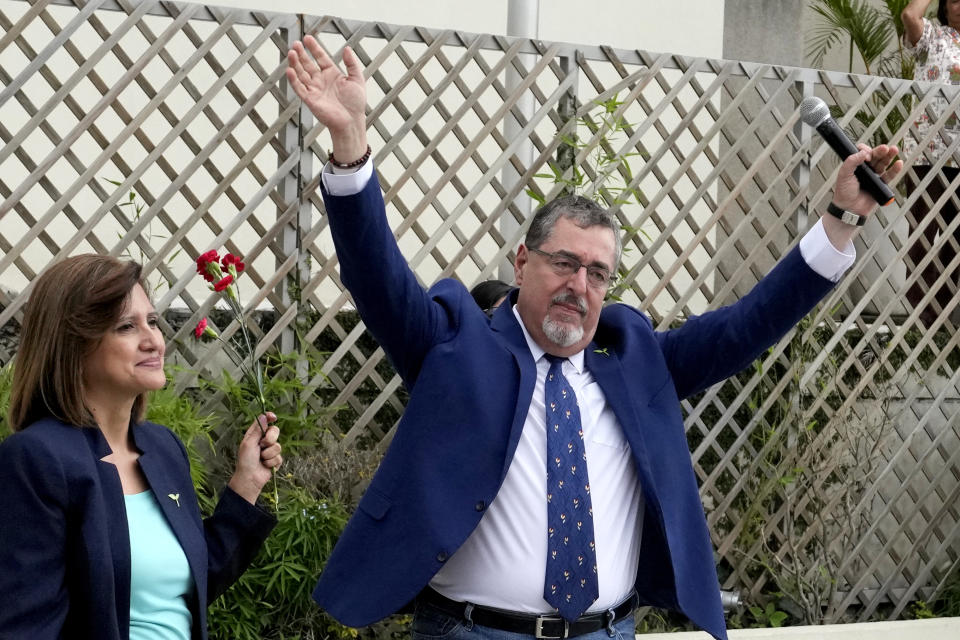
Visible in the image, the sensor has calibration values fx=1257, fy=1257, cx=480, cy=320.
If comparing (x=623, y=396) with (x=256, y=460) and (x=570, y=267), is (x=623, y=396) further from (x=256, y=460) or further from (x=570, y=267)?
(x=256, y=460)

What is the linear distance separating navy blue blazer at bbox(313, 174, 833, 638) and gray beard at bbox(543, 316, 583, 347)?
0.06 meters

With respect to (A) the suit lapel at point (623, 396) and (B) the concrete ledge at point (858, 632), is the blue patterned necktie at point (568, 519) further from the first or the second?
(B) the concrete ledge at point (858, 632)

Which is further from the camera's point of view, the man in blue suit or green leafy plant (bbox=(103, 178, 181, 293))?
green leafy plant (bbox=(103, 178, 181, 293))

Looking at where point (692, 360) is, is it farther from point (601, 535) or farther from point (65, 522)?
point (65, 522)

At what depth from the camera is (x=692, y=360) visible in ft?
8.33

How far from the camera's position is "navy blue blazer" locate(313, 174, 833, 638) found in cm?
218

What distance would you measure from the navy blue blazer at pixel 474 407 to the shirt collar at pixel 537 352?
0.05ft

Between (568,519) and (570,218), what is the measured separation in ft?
1.85

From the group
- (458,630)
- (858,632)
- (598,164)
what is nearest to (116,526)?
(458,630)

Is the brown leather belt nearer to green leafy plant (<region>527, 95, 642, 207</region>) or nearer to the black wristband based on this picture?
the black wristband

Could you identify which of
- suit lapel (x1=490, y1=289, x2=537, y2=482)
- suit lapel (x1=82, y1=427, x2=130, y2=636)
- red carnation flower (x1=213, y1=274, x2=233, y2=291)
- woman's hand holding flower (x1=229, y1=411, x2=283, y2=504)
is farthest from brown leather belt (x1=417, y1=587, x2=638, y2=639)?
red carnation flower (x1=213, y1=274, x2=233, y2=291)

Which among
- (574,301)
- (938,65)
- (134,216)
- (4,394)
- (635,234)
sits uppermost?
(938,65)

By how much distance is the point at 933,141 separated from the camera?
4.92 metres

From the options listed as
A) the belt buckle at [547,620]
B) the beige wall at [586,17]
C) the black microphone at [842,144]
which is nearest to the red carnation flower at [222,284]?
the belt buckle at [547,620]
